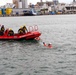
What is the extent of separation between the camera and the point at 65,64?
26.5 meters

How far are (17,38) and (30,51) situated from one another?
889 centimetres

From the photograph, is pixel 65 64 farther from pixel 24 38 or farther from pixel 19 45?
pixel 24 38

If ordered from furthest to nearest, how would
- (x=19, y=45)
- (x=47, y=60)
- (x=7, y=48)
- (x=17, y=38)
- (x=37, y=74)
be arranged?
(x=17, y=38) → (x=19, y=45) → (x=7, y=48) → (x=47, y=60) → (x=37, y=74)

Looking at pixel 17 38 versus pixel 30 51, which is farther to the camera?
pixel 17 38

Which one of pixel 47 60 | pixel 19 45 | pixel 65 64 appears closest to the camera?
pixel 65 64

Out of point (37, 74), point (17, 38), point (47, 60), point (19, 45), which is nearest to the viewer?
point (37, 74)

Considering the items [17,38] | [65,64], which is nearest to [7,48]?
[17,38]

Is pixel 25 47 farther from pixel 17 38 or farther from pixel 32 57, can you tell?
pixel 32 57

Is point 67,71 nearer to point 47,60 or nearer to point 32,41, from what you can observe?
point 47,60

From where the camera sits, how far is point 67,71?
78.8 ft

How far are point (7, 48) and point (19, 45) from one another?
2.85m

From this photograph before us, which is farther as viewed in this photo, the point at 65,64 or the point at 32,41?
the point at 32,41

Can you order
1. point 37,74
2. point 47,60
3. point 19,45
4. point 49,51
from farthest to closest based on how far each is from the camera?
1. point 19,45
2. point 49,51
3. point 47,60
4. point 37,74

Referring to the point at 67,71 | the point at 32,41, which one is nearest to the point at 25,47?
the point at 32,41
